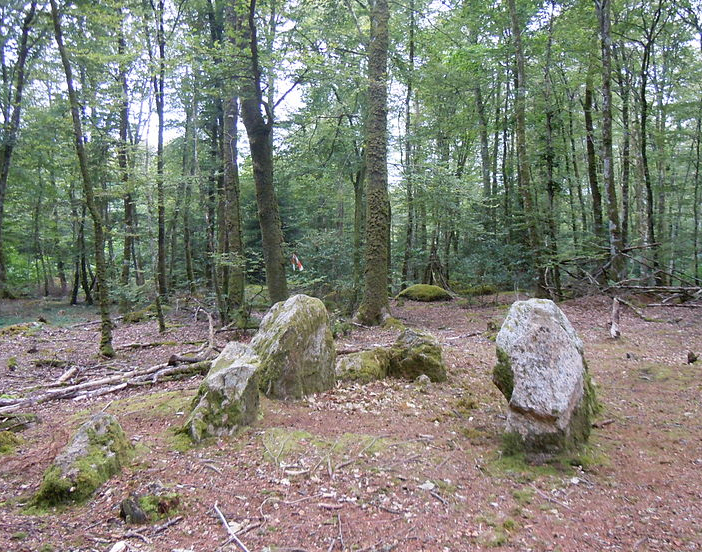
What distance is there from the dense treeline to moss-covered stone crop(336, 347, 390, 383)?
3759 mm

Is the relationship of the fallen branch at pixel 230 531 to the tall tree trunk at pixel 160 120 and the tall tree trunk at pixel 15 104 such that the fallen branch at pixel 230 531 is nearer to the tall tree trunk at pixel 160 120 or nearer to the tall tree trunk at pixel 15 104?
the tall tree trunk at pixel 160 120

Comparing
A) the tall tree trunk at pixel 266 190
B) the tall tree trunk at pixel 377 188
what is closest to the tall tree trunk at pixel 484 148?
the tall tree trunk at pixel 377 188

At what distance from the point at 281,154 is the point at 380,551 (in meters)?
11.8

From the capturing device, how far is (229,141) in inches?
428

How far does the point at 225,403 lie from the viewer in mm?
4199

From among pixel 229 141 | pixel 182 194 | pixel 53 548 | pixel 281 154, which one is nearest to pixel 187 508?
pixel 53 548

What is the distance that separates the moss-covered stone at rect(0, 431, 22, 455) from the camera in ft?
12.9

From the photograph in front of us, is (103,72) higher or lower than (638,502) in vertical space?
higher

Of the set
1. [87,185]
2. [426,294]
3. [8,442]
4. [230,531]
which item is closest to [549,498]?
[230,531]

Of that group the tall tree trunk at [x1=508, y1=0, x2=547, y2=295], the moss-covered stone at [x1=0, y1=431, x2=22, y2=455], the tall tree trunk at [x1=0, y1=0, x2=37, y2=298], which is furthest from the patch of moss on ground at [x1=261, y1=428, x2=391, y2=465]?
the tall tree trunk at [x1=0, y1=0, x2=37, y2=298]

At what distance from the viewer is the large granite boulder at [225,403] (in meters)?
4.09

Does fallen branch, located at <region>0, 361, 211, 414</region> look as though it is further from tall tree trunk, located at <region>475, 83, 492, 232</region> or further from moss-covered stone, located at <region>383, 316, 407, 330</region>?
tall tree trunk, located at <region>475, 83, 492, 232</region>

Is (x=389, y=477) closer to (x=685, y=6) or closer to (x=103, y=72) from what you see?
(x=685, y=6)

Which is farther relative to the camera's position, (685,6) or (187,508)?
(685,6)
